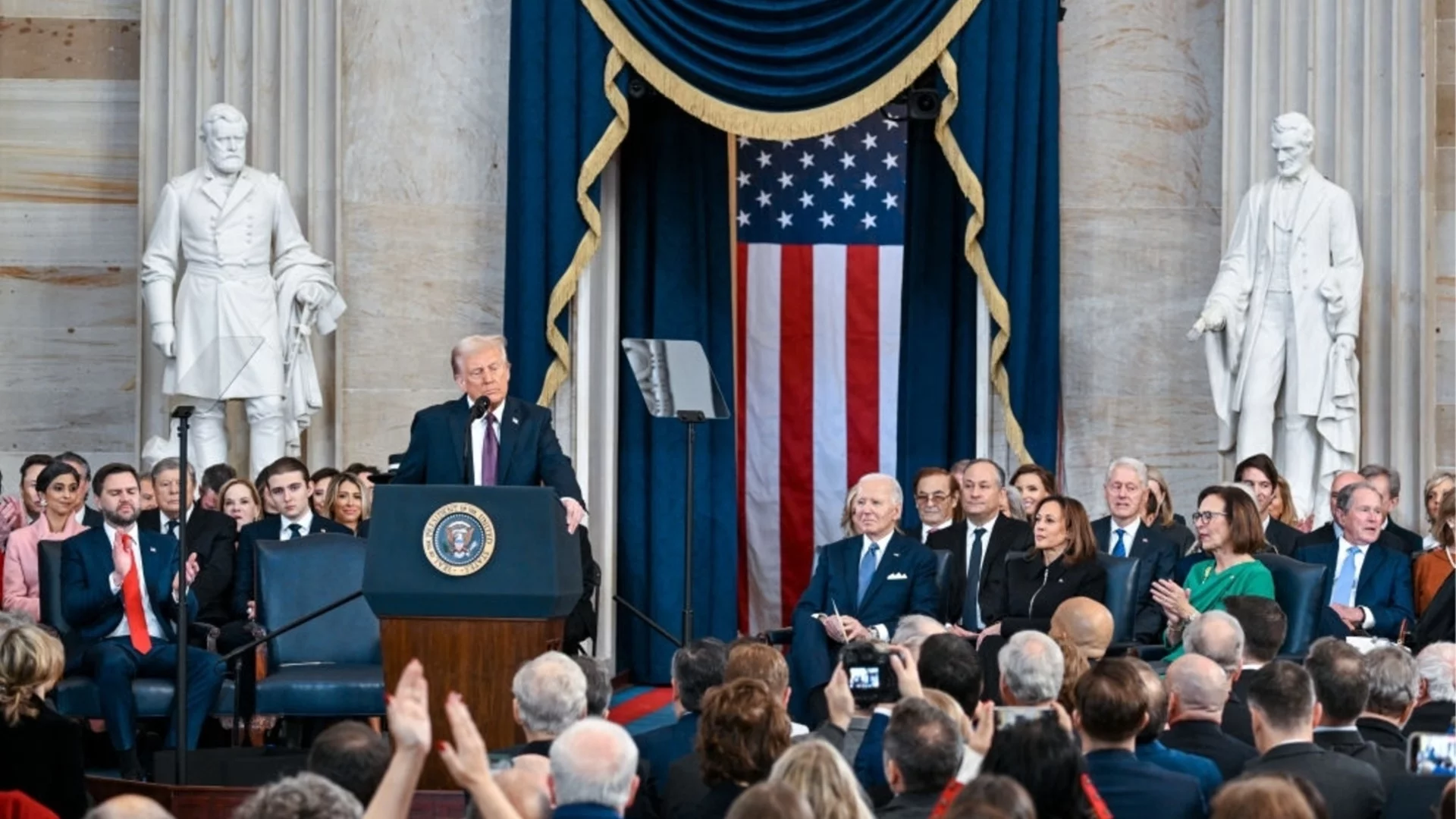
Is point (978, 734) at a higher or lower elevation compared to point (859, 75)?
lower

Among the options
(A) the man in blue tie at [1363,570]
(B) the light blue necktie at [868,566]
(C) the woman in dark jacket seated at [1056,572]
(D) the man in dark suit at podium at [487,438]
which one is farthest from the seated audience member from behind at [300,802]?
(A) the man in blue tie at [1363,570]

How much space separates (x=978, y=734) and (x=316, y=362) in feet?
22.1

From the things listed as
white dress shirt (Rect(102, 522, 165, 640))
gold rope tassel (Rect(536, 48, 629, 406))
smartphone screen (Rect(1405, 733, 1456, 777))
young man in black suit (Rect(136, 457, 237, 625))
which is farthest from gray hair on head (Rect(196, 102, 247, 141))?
smartphone screen (Rect(1405, 733, 1456, 777))

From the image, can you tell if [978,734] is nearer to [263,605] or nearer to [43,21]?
[263,605]

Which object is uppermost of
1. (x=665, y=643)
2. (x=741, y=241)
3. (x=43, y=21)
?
(x=43, y=21)

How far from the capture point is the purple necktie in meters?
8.01

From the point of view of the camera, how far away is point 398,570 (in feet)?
23.6

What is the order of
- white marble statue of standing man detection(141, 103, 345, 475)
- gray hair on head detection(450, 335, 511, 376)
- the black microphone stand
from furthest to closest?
white marble statue of standing man detection(141, 103, 345, 475) < gray hair on head detection(450, 335, 511, 376) < the black microphone stand

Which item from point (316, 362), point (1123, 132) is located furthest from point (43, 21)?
point (1123, 132)

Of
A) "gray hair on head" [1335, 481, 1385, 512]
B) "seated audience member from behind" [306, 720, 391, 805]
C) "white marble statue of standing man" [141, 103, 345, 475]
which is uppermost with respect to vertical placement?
"white marble statue of standing man" [141, 103, 345, 475]

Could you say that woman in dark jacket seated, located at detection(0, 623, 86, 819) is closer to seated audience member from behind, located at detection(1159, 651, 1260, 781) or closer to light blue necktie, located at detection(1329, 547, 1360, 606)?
seated audience member from behind, located at detection(1159, 651, 1260, 781)

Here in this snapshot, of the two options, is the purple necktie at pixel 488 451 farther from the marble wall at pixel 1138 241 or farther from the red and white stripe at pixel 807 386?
the red and white stripe at pixel 807 386

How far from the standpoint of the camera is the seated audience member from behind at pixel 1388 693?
5.70m

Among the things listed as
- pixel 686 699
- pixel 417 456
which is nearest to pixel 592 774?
pixel 686 699
